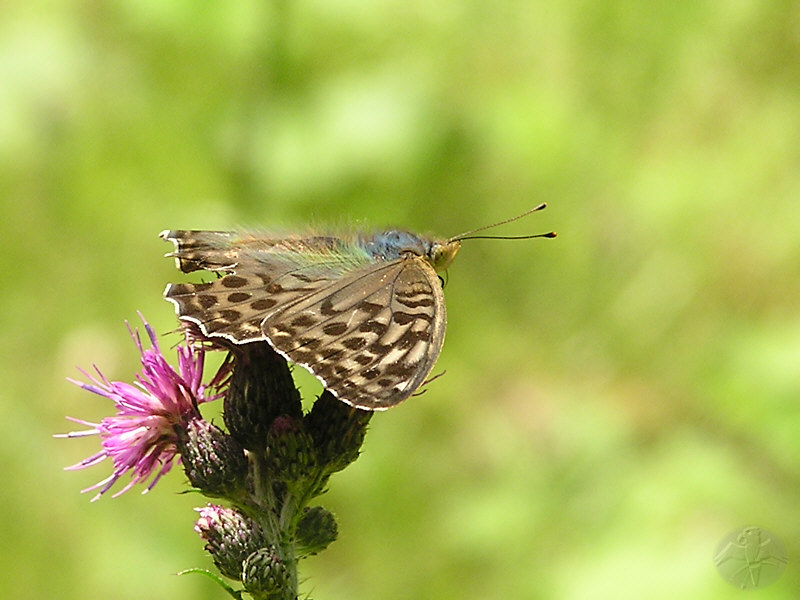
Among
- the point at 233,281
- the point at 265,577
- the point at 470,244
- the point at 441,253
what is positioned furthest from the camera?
the point at 470,244

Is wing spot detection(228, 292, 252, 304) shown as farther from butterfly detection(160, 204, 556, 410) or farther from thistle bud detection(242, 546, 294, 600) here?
thistle bud detection(242, 546, 294, 600)

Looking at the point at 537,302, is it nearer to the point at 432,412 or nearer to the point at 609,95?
the point at 432,412

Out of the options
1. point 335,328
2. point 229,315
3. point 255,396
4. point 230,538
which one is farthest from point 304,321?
point 230,538

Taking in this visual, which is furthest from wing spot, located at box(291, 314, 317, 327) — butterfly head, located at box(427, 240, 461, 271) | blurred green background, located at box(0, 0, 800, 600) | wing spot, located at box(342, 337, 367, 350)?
blurred green background, located at box(0, 0, 800, 600)

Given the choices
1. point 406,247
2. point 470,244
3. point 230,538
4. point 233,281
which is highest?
point 470,244

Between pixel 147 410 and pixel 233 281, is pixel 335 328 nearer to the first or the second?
pixel 233 281

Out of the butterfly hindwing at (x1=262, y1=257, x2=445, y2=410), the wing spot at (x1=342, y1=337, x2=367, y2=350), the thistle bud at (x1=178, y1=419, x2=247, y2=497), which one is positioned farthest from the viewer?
the thistle bud at (x1=178, y1=419, x2=247, y2=497)
